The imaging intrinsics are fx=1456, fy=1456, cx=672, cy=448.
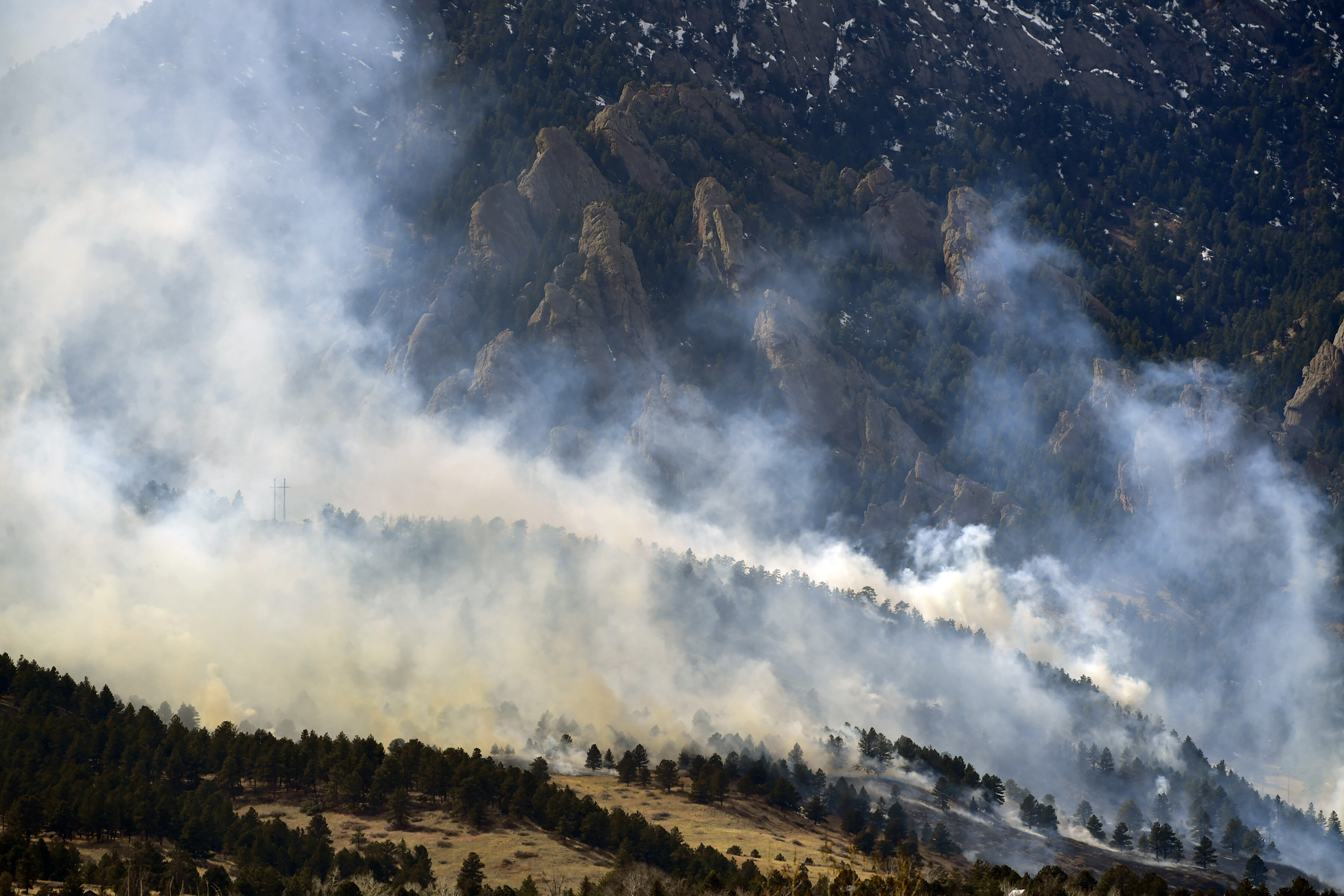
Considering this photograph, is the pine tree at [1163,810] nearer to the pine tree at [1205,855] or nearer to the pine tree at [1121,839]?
the pine tree at [1205,855]

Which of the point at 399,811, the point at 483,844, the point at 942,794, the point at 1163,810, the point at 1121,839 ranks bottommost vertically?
the point at 483,844

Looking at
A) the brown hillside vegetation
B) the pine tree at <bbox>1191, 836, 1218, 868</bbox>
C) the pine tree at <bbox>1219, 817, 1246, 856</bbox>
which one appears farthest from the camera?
the pine tree at <bbox>1219, 817, 1246, 856</bbox>

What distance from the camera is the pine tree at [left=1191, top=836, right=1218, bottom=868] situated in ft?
578

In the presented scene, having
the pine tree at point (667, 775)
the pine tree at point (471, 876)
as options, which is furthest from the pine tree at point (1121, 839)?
the pine tree at point (471, 876)

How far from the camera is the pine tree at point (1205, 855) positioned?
176125mm

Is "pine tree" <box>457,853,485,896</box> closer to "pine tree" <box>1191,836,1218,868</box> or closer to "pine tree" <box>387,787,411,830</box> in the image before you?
"pine tree" <box>387,787,411,830</box>

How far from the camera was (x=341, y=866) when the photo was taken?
119 meters

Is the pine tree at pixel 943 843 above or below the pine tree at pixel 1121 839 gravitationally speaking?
below

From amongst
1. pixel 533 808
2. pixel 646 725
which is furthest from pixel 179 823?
pixel 646 725

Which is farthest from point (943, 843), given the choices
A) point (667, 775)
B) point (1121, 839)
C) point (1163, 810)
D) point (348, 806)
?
point (348, 806)

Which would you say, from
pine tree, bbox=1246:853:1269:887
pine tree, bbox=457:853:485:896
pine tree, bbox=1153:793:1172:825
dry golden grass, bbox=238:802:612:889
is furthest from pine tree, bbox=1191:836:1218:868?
pine tree, bbox=457:853:485:896

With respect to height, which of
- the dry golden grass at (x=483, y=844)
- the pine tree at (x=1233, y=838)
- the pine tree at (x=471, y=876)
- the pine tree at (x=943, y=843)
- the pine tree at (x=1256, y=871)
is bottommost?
the pine tree at (x=471, y=876)

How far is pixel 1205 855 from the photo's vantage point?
578ft

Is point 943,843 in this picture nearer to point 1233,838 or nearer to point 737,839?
point 737,839
